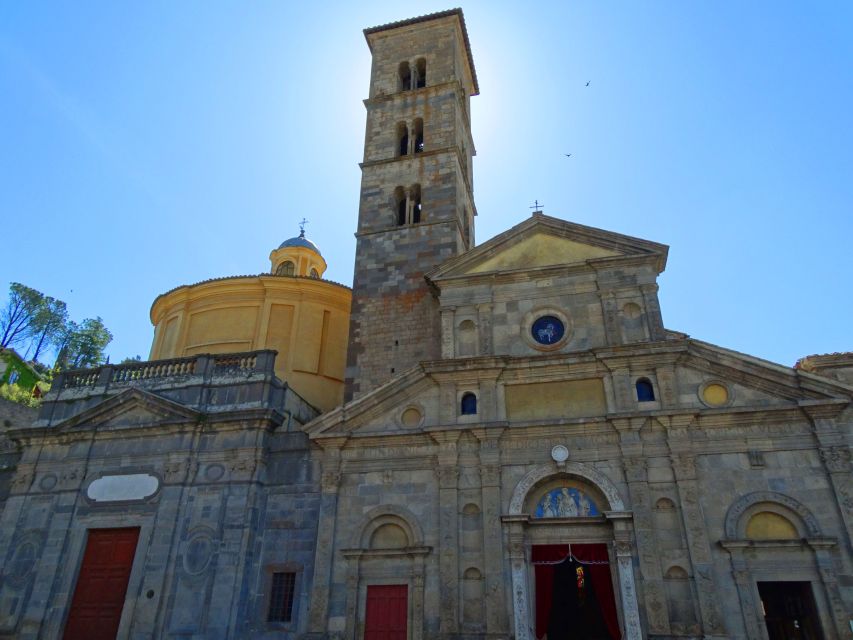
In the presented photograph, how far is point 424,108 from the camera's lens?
27.1 meters

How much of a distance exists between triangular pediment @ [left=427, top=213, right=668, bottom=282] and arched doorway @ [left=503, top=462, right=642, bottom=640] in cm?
633

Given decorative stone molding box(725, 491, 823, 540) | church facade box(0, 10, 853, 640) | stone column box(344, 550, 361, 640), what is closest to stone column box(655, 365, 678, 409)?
church facade box(0, 10, 853, 640)

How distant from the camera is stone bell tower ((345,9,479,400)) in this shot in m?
21.5

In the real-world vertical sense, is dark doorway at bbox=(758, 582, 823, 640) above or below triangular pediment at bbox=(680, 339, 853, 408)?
below

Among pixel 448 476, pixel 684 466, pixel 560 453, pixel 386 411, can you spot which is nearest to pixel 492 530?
pixel 448 476

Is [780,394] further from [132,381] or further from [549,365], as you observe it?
[132,381]

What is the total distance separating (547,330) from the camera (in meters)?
18.2

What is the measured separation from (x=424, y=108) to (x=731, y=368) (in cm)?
1701

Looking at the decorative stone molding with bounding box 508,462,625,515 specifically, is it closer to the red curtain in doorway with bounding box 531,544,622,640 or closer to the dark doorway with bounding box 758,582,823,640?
the red curtain in doorway with bounding box 531,544,622,640

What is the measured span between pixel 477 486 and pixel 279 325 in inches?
462

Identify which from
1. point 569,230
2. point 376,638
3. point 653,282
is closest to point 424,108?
point 569,230

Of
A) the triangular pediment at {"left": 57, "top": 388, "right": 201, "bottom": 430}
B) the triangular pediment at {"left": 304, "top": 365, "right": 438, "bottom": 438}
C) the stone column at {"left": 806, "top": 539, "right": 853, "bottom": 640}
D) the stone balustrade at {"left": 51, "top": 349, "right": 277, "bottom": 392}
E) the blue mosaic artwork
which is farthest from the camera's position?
the stone balustrade at {"left": 51, "top": 349, "right": 277, "bottom": 392}

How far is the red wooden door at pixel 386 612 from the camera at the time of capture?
Result: 1538cm

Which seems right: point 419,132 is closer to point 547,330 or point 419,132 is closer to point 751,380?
point 547,330
